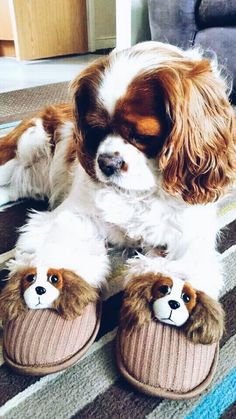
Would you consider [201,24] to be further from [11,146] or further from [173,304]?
[173,304]

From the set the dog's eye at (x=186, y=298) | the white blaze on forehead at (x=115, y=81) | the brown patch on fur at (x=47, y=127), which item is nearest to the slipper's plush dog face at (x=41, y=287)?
the dog's eye at (x=186, y=298)

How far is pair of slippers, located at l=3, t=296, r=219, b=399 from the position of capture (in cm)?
69

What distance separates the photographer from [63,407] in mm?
688

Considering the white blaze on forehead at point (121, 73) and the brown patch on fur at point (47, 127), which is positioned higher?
the white blaze on forehead at point (121, 73)

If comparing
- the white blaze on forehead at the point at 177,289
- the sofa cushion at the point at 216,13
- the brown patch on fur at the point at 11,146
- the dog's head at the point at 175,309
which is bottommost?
the brown patch on fur at the point at 11,146

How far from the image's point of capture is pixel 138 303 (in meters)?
0.77

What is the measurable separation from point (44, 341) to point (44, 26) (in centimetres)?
435

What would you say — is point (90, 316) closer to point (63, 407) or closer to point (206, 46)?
point (63, 407)

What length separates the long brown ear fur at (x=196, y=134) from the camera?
830mm

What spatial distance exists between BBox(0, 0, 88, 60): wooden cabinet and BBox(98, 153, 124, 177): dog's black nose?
12.7 ft

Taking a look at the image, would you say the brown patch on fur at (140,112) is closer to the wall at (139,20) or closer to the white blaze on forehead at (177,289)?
the white blaze on forehead at (177,289)

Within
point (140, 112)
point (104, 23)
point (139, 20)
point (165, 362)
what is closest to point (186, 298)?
point (165, 362)

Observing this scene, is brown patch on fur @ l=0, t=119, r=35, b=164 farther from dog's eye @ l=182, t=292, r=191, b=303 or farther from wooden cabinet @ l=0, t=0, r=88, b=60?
wooden cabinet @ l=0, t=0, r=88, b=60

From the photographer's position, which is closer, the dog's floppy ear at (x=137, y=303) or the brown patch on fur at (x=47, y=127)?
the dog's floppy ear at (x=137, y=303)
